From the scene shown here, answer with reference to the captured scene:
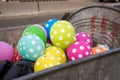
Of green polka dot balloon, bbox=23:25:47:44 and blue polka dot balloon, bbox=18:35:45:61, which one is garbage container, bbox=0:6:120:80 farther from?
blue polka dot balloon, bbox=18:35:45:61

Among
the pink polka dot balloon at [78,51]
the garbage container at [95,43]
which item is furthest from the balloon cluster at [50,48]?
the garbage container at [95,43]

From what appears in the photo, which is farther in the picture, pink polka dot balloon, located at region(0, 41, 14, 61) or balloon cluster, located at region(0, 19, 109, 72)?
pink polka dot balloon, located at region(0, 41, 14, 61)

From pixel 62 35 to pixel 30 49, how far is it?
51 centimetres

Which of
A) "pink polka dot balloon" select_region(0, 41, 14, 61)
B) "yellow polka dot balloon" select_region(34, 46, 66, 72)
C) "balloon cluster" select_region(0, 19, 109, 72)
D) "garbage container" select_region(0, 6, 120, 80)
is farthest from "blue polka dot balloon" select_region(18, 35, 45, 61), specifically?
"garbage container" select_region(0, 6, 120, 80)

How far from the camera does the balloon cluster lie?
3.17 metres

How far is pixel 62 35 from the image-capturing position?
357 cm

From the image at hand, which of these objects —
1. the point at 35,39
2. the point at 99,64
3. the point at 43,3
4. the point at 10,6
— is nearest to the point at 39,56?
the point at 35,39

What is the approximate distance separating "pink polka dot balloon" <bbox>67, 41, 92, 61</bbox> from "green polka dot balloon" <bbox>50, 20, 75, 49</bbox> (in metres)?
0.14

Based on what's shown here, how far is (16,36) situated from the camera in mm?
4113

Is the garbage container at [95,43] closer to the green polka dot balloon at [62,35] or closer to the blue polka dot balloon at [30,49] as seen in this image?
the green polka dot balloon at [62,35]

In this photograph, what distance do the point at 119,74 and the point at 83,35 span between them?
1009 millimetres

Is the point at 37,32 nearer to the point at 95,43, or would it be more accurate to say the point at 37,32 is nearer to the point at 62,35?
the point at 62,35

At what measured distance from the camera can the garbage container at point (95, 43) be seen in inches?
101

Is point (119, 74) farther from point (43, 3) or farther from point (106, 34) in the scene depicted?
point (43, 3)
